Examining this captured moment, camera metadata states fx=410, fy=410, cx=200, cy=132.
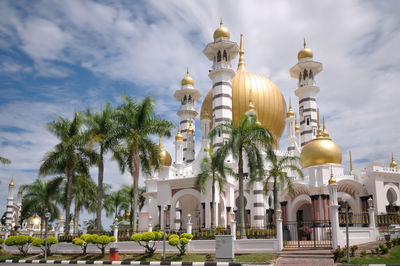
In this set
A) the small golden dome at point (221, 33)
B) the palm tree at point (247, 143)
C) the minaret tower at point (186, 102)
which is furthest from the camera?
the minaret tower at point (186, 102)

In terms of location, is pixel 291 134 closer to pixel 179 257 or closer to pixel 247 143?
pixel 247 143

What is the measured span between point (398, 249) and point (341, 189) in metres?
14.0

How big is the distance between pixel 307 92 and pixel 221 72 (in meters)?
11.8

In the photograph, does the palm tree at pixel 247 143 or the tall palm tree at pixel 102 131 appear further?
the tall palm tree at pixel 102 131

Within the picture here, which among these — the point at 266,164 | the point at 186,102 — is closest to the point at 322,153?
the point at 266,164

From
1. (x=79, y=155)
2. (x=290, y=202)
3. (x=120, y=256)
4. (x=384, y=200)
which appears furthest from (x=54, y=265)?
(x=384, y=200)

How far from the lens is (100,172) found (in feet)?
92.8

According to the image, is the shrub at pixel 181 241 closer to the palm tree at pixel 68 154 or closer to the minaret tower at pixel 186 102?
the palm tree at pixel 68 154

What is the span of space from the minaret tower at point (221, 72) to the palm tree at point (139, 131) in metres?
→ 12.1

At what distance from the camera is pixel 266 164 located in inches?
1558

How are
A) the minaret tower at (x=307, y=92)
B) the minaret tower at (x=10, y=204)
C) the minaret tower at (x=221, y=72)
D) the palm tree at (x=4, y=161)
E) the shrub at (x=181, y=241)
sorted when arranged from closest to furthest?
the shrub at (x=181, y=241) → the palm tree at (x=4, y=161) → the minaret tower at (x=221, y=72) → the minaret tower at (x=307, y=92) → the minaret tower at (x=10, y=204)

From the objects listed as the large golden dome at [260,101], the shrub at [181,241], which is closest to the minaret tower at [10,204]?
the large golden dome at [260,101]

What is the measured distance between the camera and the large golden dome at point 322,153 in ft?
108

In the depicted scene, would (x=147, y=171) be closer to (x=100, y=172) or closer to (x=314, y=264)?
(x=100, y=172)
